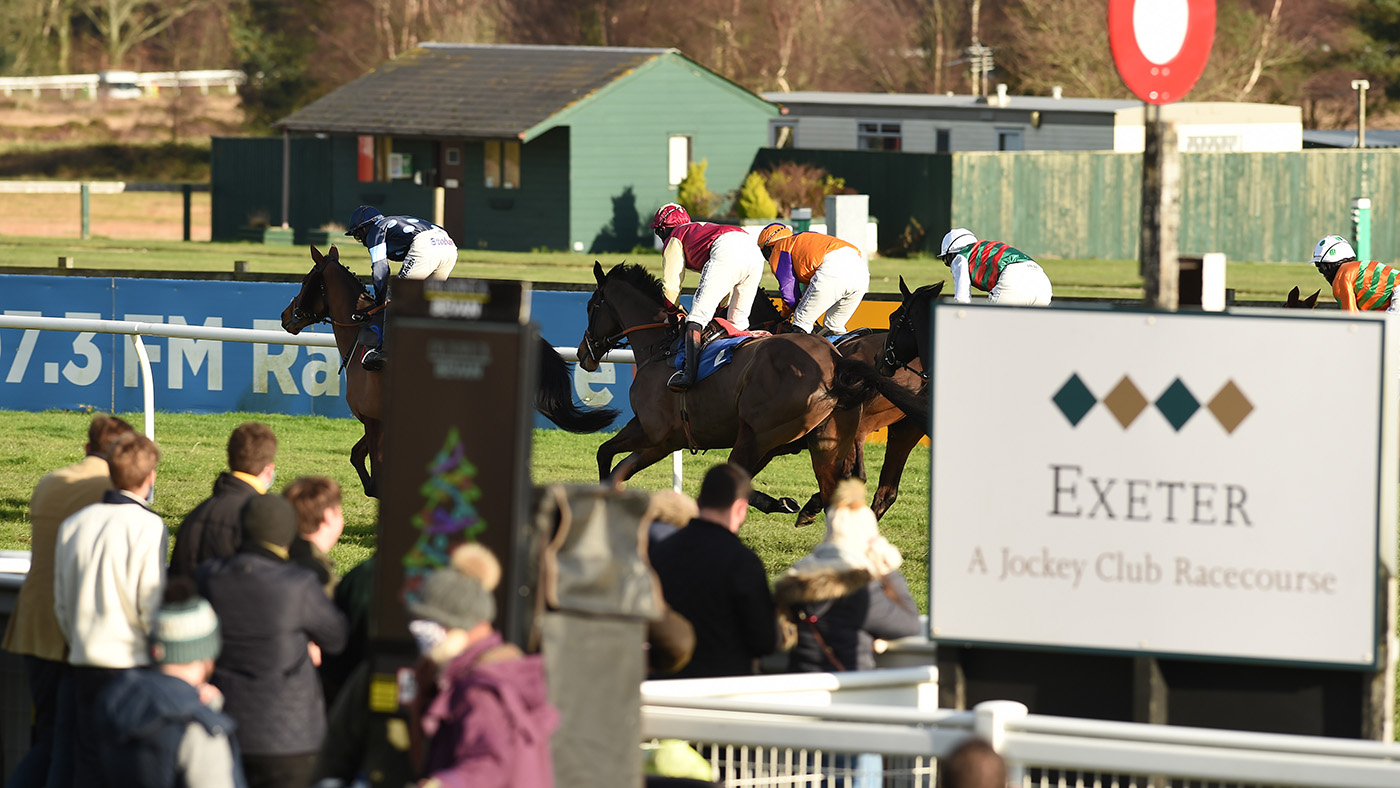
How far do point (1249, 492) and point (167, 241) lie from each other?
1132 inches

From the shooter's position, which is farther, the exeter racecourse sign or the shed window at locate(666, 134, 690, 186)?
the shed window at locate(666, 134, 690, 186)

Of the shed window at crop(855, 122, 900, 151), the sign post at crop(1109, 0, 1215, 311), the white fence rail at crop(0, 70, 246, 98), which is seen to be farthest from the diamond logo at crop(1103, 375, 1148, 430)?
the white fence rail at crop(0, 70, 246, 98)

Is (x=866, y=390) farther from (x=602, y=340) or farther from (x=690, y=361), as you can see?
(x=602, y=340)

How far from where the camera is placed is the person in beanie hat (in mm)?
3285

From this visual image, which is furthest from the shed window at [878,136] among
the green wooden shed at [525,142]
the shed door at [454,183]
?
the shed door at [454,183]

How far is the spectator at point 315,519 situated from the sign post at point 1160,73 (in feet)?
6.93

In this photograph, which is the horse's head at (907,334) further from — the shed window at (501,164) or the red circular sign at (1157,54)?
the shed window at (501,164)

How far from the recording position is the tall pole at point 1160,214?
13.8 ft

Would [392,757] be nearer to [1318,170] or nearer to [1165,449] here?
[1165,449]

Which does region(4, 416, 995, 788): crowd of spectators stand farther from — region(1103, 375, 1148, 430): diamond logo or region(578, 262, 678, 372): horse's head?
region(578, 262, 678, 372): horse's head

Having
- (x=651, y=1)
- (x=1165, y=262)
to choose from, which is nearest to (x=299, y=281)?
(x=1165, y=262)

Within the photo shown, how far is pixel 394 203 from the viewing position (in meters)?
31.0

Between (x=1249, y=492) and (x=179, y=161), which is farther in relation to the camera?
(x=179, y=161)

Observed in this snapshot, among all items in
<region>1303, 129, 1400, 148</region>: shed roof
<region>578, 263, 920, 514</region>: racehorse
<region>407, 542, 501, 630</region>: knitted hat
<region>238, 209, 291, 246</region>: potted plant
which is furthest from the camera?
<region>1303, 129, 1400, 148</region>: shed roof
